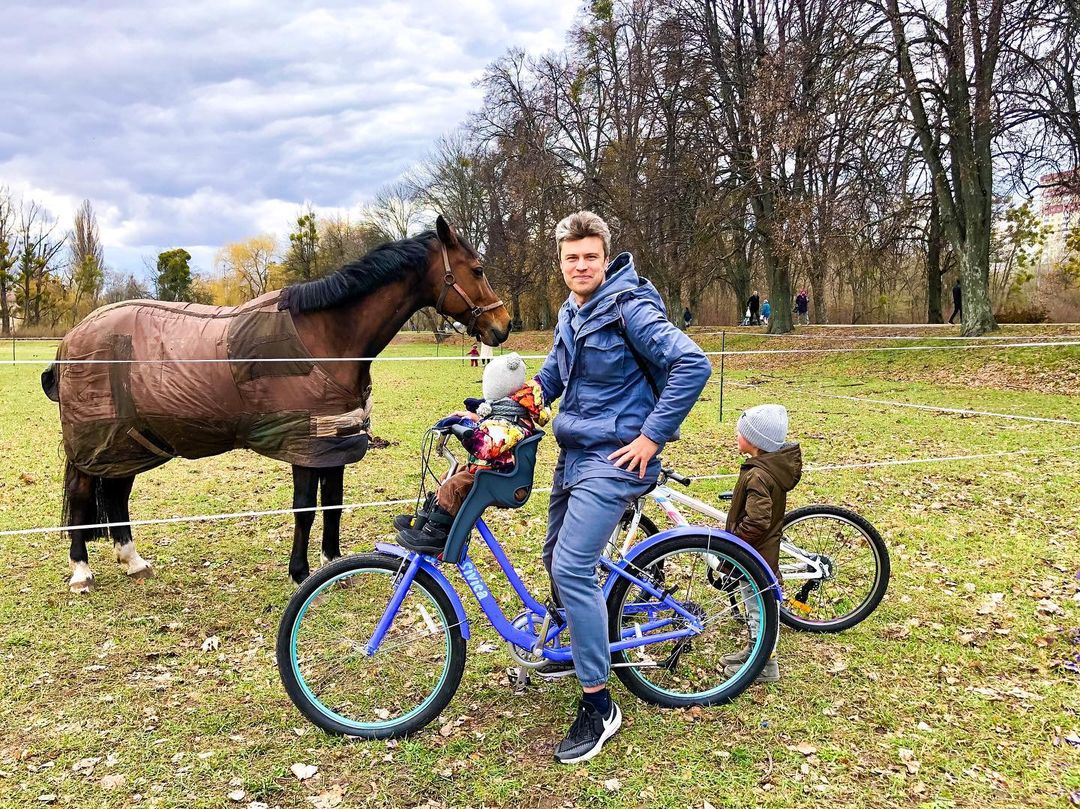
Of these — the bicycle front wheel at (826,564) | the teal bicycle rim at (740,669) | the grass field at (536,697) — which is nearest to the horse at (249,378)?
the grass field at (536,697)

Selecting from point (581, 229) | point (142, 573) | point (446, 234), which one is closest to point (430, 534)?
point (581, 229)

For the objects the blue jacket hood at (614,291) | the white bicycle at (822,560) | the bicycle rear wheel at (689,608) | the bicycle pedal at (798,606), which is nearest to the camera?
the blue jacket hood at (614,291)

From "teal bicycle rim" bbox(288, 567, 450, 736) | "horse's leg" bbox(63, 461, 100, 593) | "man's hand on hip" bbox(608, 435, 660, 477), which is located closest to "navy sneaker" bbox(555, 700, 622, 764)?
"teal bicycle rim" bbox(288, 567, 450, 736)

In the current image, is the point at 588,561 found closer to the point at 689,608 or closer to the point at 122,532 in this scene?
the point at 689,608

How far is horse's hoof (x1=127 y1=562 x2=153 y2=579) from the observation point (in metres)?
4.25

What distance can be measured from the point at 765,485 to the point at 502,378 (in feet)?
4.38

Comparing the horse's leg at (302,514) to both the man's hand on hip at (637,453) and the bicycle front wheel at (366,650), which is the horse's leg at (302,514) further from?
the man's hand on hip at (637,453)

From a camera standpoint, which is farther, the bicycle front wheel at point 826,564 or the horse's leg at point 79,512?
the horse's leg at point 79,512

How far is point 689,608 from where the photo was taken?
110 inches

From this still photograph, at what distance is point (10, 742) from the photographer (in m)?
2.59

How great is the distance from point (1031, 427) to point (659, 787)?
8.89 m

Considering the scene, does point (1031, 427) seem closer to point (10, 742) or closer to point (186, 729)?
point (186, 729)

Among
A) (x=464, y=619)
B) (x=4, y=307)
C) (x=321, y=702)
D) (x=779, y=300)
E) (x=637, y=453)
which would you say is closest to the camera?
(x=637, y=453)

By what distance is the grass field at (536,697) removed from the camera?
2.33 metres
